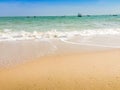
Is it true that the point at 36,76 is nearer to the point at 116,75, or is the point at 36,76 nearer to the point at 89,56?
the point at 116,75

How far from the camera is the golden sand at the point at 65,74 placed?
4324 mm

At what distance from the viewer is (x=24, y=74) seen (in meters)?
5.02

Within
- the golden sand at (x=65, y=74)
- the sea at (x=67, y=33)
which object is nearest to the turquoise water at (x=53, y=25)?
the sea at (x=67, y=33)

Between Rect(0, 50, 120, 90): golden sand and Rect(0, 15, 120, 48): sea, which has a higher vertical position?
Rect(0, 50, 120, 90): golden sand

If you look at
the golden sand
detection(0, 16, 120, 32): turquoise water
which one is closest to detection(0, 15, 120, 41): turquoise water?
detection(0, 16, 120, 32): turquoise water

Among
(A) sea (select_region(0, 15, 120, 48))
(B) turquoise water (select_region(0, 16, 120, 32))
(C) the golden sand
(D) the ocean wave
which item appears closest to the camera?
(C) the golden sand

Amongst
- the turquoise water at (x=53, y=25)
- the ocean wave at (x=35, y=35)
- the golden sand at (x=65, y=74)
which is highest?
the golden sand at (x=65, y=74)

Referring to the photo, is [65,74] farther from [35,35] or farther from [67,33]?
[67,33]

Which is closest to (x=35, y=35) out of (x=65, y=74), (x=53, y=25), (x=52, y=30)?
(x=52, y=30)

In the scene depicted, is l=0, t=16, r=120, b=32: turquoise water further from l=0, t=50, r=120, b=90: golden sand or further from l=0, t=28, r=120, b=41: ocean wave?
l=0, t=50, r=120, b=90: golden sand

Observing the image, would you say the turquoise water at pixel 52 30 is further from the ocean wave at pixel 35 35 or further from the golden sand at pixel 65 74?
the golden sand at pixel 65 74

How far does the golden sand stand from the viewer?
4.32 meters

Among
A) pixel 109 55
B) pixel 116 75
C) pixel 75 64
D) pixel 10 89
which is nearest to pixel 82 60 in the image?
pixel 75 64

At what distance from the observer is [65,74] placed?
4.96m
